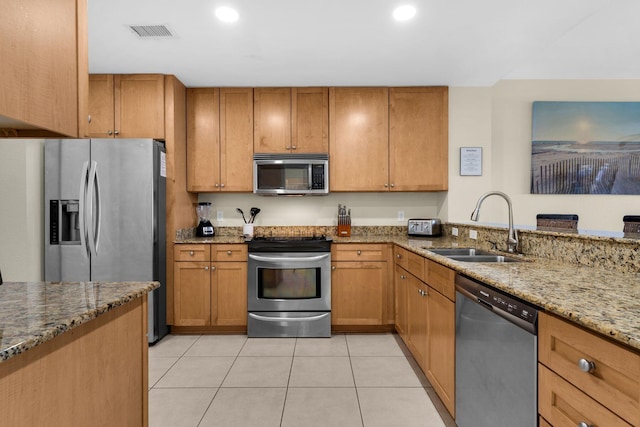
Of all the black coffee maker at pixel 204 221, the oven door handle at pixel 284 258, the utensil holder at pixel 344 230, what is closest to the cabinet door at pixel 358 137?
the utensil holder at pixel 344 230

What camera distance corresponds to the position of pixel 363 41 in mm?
2555

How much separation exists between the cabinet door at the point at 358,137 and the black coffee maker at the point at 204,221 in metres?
1.35

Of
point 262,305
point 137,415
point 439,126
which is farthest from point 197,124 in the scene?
point 137,415

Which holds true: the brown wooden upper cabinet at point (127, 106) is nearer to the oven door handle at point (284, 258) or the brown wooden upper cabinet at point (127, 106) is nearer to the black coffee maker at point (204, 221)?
the black coffee maker at point (204, 221)

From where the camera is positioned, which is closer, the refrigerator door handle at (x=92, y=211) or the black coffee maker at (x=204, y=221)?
the refrigerator door handle at (x=92, y=211)

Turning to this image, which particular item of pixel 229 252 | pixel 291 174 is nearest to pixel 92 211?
pixel 229 252

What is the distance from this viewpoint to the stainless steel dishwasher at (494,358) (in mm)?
1128

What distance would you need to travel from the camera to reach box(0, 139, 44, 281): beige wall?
84.9 inches

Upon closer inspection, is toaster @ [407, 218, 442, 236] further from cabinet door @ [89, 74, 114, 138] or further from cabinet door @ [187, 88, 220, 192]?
cabinet door @ [89, 74, 114, 138]

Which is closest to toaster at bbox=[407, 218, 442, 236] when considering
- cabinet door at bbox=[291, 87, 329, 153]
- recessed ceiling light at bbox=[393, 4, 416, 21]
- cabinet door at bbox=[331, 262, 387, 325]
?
cabinet door at bbox=[331, 262, 387, 325]

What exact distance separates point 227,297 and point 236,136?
159 centimetres

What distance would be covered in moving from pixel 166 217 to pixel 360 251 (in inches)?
72.3

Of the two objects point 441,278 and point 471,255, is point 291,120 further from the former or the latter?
point 441,278

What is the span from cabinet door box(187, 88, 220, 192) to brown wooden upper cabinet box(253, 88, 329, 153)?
1.37 feet
